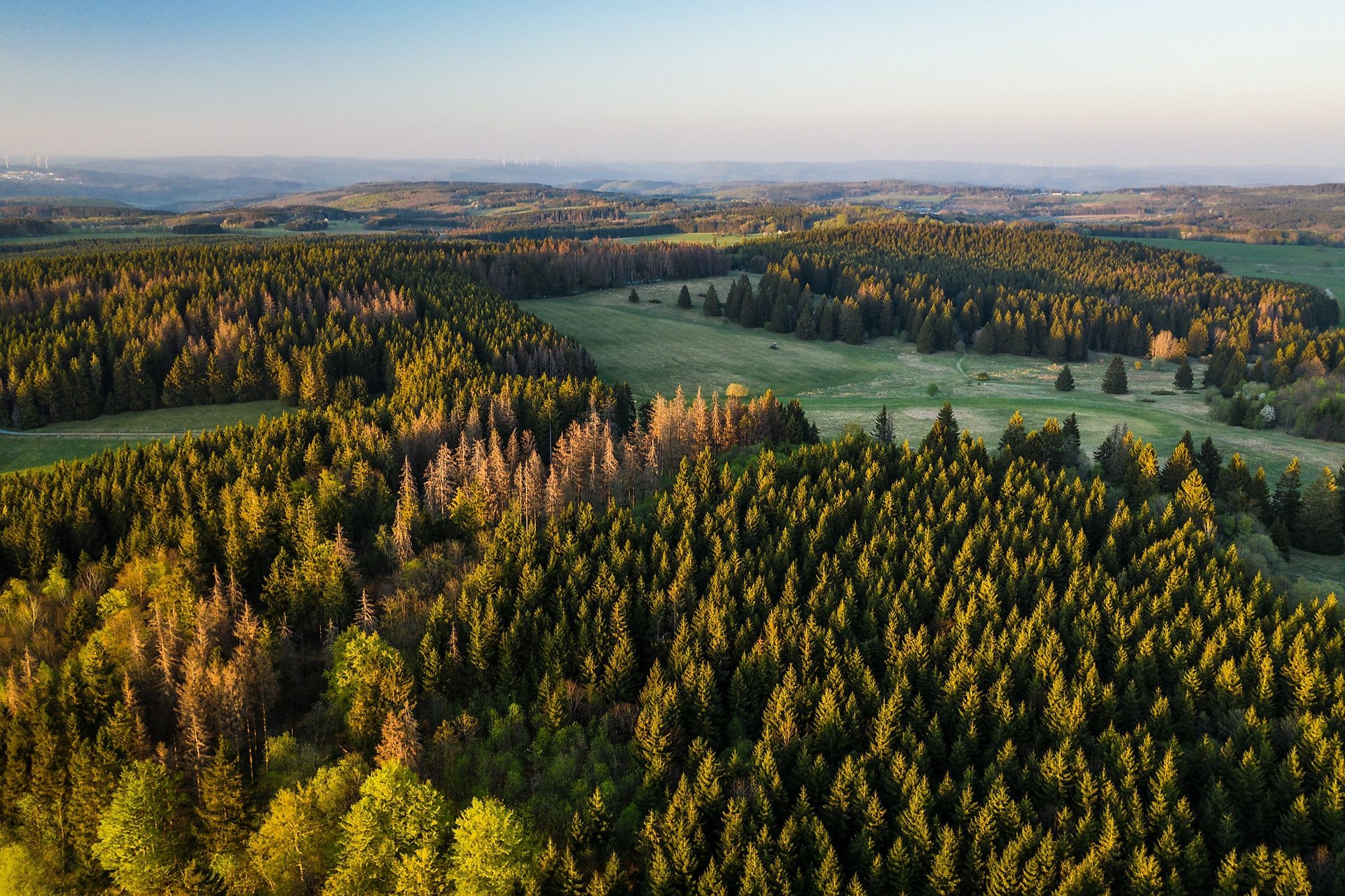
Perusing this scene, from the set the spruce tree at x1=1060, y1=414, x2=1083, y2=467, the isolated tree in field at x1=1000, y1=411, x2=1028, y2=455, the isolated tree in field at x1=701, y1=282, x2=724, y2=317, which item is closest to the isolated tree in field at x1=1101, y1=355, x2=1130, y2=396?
the spruce tree at x1=1060, y1=414, x2=1083, y2=467

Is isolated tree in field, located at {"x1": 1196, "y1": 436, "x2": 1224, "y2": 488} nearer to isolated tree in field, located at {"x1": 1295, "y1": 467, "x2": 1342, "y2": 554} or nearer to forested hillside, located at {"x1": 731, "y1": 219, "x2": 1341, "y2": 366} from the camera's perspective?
isolated tree in field, located at {"x1": 1295, "y1": 467, "x2": 1342, "y2": 554}

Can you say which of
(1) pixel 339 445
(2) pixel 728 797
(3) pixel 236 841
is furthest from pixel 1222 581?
(1) pixel 339 445

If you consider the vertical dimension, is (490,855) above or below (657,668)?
below

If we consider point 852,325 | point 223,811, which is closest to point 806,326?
point 852,325

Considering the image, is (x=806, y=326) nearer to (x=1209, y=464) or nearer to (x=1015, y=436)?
(x=1015, y=436)

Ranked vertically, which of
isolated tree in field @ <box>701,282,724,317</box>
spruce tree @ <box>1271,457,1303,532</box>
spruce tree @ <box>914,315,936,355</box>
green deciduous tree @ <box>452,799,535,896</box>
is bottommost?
Result: green deciduous tree @ <box>452,799,535,896</box>

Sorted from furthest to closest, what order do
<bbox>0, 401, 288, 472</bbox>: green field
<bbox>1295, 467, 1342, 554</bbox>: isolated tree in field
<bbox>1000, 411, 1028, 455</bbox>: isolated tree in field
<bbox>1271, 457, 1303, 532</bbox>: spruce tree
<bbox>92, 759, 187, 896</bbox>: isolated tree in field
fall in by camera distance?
<bbox>0, 401, 288, 472</bbox>: green field, <bbox>1000, 411, 1028, 455</bbox>: isolated tree in field, <bbox>1271, 457, 1303, 532</bbox>: spruce tree, <bbox>1295, 467, 1342, 554</bbox>: isolated tree in field, <bbox>92, 759, 187, 896</bbox>: isolated tree in field
